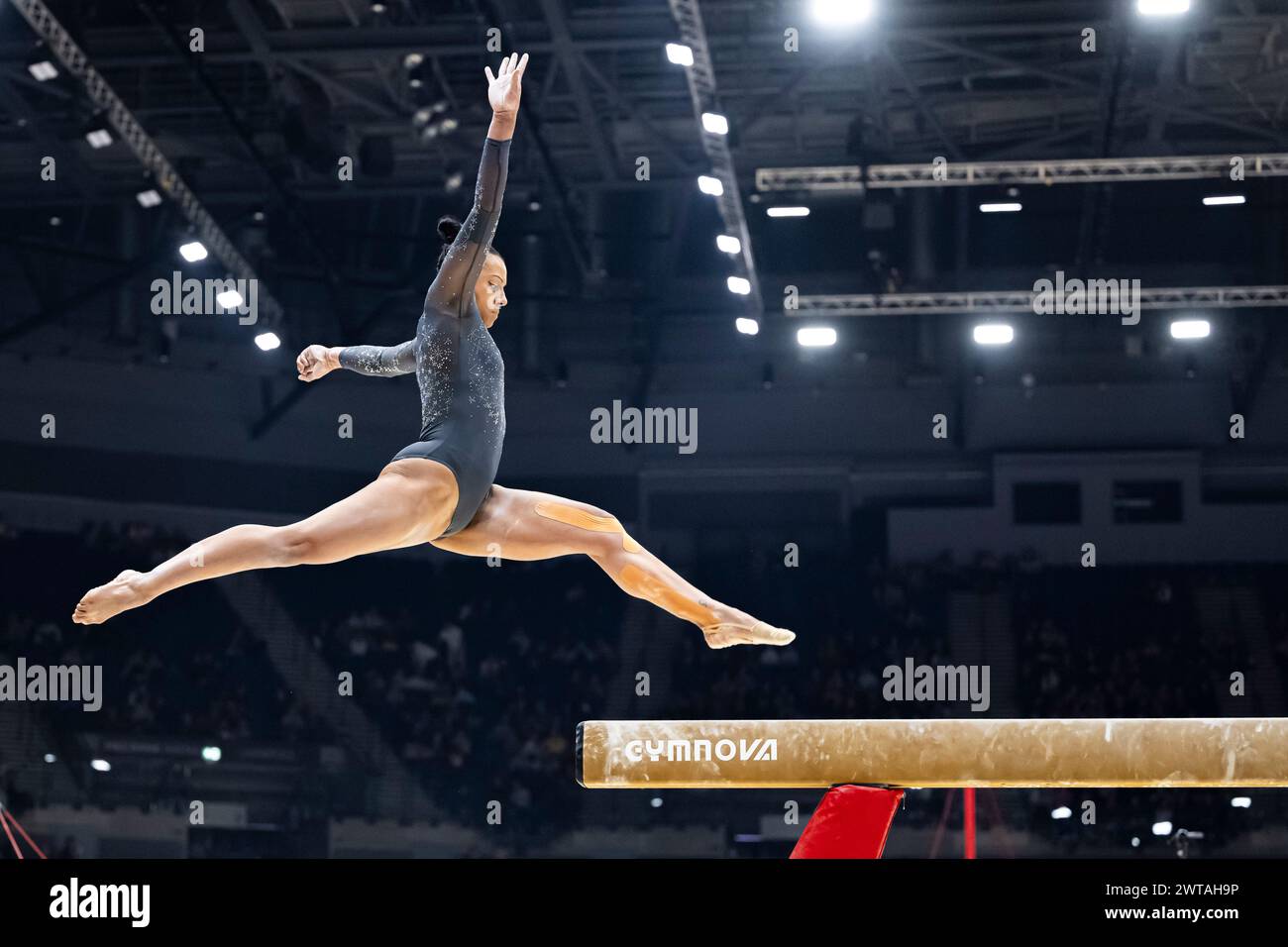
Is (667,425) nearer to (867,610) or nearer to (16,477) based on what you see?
(867,610)

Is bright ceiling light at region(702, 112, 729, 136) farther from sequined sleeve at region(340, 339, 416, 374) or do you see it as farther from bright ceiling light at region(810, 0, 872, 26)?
sequined sleeve at region(340, 339, 416, 374)

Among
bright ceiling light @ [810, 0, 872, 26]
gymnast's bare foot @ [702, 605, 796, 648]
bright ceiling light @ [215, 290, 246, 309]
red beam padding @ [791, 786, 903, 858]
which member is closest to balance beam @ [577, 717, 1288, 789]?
red beam padding @ [791, 786, 903, 858]

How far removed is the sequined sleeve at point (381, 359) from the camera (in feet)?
18.6

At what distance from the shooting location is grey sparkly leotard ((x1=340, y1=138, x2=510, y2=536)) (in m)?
5.33

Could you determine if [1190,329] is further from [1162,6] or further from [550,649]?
[550,649]

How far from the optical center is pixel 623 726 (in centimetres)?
548

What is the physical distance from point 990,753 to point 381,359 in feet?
8.60

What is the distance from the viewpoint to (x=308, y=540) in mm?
5059

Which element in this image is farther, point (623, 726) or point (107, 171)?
point (107, 171)

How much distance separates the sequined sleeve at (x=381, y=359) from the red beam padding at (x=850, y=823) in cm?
216

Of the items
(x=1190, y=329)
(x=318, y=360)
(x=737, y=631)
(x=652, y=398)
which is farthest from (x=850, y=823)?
(x=652, y=398)

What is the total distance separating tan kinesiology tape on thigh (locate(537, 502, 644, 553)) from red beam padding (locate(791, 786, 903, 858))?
114 cm
